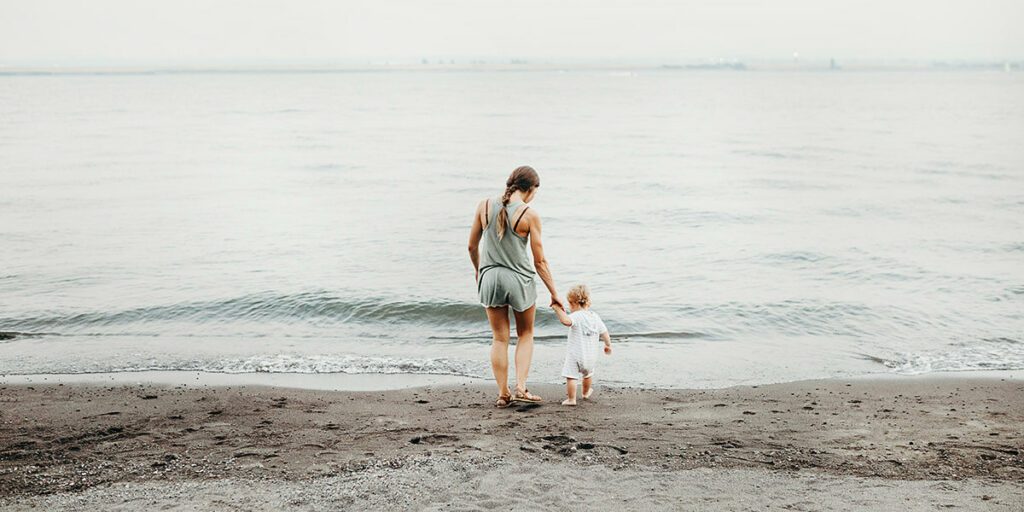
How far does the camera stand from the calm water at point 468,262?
9.91m

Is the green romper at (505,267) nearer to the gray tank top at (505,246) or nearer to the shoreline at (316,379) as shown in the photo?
the gray tank top at (505,246)

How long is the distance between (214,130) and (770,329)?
45.8 metres

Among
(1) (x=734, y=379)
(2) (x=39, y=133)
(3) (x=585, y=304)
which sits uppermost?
(2) (x=39, y=133)

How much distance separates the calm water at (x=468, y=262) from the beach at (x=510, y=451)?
1.68m

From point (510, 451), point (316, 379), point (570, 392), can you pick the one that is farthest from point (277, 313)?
point (510, 451)

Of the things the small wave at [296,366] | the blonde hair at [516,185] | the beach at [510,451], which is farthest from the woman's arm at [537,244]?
the small wave at [296,366]

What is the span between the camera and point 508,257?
6.58 meters

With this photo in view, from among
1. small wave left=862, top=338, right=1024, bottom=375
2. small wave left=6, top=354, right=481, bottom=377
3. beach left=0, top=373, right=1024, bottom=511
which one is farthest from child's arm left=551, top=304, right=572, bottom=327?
small wave left=862, top=338, right=1024, bottom=375

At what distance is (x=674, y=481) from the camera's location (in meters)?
5.16

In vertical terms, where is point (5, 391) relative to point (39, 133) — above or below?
below

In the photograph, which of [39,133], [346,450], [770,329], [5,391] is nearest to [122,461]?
[346,450]

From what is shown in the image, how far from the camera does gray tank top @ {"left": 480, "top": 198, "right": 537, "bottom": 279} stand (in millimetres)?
6480

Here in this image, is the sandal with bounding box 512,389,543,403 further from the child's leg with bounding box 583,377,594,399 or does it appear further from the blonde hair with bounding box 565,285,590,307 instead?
the blonde hair with bounding box 565,285,590,307

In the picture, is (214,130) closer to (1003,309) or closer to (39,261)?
(39,261)
